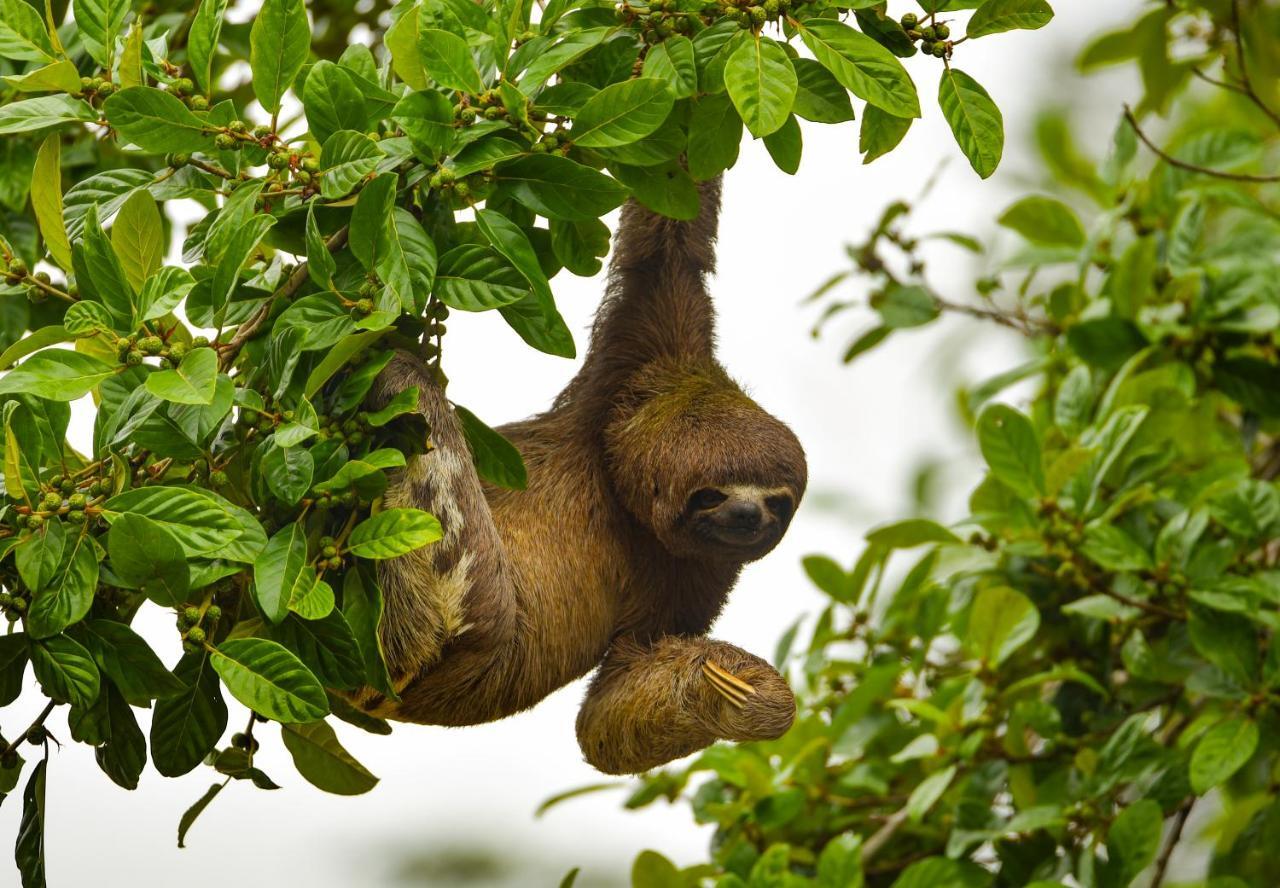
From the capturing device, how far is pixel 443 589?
178 cm

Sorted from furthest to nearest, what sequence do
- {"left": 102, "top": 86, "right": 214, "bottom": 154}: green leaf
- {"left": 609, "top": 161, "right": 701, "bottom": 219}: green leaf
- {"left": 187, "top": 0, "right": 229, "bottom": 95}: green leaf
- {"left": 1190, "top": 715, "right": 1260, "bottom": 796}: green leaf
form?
{"left": 1190, "top": 715, "right": 1260, "bottom": 796}: green leaf
{"left": 609, "top": 161, "right": 701, "bottom": 219}: green leaf
{"left": 187, "top": 0, "right": 229, "bottom": 95}: green leaf
{"left": 102, "top": 86, "right": 214, "bottom": 154}: green leaf

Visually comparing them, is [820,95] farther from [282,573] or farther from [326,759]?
[326,759]

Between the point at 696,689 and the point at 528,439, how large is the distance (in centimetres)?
46

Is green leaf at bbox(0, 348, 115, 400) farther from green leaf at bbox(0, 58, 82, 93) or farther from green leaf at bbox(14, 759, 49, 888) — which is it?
green leaf at bbox(14, 759, 49, 888)

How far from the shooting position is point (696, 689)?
1.90 meters

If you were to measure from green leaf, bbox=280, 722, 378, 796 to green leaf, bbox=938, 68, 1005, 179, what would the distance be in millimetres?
1140

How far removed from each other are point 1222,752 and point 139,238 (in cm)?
191

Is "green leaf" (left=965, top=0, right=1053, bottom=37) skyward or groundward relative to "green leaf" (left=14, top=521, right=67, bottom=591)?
skyward

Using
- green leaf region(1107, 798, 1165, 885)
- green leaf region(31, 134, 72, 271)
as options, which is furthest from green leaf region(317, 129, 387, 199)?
green leaf region(1107, 798, 1165, 885)

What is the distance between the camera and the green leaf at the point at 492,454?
1.81 meters

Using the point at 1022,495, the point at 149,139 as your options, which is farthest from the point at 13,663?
the point at 1022,495

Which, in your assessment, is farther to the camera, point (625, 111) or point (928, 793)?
point (928, 793)

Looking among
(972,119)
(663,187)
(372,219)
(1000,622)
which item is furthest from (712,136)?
(1000,622)

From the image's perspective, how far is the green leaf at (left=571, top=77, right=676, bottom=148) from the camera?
4.90 feet
